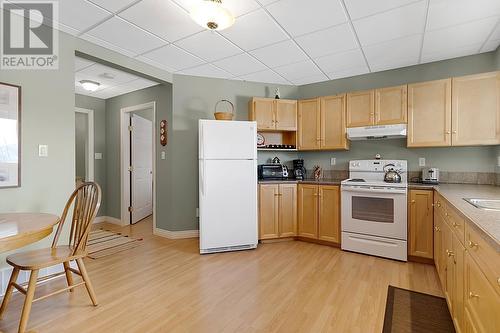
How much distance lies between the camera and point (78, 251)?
6.30 feet

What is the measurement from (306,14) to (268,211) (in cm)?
244

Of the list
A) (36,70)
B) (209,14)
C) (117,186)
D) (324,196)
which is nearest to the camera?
(209,14)

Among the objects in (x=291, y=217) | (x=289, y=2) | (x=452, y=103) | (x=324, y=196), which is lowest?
(x=291, y=217)

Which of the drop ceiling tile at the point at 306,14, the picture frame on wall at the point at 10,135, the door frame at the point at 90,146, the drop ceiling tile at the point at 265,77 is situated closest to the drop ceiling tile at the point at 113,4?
the picture frame on wall at the point at 10,135

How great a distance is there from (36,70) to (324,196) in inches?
138

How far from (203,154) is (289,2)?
1.88 metres

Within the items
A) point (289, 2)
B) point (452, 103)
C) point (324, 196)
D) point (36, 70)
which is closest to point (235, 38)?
point (289, 2)

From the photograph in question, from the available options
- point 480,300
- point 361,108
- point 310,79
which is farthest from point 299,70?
point 480,300

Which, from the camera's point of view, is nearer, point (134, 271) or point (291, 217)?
point (134, 271)

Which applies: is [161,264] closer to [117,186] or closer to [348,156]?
[117,186]

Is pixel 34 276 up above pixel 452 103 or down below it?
below

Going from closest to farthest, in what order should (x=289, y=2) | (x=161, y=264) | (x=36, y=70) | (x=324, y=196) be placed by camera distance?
(x=289, y=2), (x=36, y=70), (x=161, y=264), (x=324, y=196)

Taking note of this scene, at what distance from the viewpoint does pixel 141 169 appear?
5.03 metres

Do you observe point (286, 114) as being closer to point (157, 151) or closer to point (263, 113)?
point (263, 113)
